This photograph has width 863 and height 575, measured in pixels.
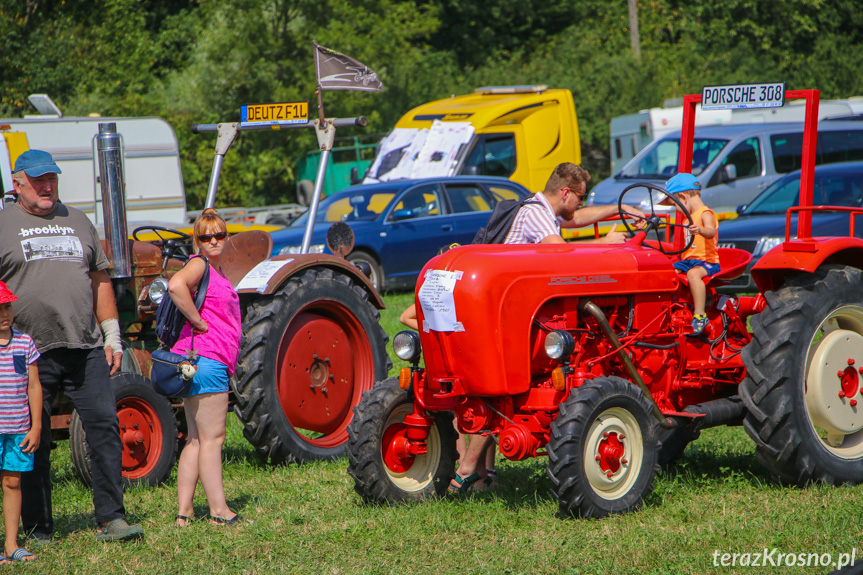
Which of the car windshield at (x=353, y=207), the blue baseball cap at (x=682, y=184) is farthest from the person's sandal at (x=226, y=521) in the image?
the car windshield at (x=353, y=207)

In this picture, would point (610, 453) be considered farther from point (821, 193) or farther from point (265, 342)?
point (821, 193)

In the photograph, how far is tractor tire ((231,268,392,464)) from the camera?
20.1 ft

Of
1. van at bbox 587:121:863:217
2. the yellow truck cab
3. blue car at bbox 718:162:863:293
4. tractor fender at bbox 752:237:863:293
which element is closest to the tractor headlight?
tractor fender at bbox 752:237:863:293

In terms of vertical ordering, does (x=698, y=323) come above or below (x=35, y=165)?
below

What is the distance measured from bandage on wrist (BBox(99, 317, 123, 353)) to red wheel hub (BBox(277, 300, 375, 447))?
1457 mm

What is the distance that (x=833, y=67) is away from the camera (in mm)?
31609

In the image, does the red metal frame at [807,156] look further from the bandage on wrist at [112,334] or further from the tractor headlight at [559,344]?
the bandage on wrist at [112,334]

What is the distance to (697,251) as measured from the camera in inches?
225

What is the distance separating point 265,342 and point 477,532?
2005 millimetres

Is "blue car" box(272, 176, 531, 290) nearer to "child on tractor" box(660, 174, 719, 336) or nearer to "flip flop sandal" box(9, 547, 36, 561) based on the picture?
"child on tractor" box(660, 174, 719, 336)

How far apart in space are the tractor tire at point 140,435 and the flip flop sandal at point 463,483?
1.72 metres

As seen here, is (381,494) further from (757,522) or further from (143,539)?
(757,522)

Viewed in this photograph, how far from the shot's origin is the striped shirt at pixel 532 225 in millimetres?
5426

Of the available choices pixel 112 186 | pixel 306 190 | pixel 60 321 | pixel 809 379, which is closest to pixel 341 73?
pixel 112 186
